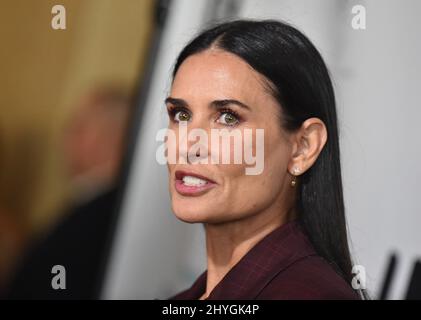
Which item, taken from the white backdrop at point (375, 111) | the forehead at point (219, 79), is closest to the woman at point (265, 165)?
the forehead at point (219, 79)

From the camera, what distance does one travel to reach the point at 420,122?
1796 mm

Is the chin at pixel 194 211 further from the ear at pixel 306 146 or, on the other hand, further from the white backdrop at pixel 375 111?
the white backdrop at pixel 375 111

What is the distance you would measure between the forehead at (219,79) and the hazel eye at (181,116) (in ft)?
0.12

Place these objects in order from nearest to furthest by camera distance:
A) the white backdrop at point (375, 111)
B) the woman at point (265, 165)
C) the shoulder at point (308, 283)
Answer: the shoulder at point (308, 283) < the woman at point (265, 165) < the white backdrop at point (375, 111)

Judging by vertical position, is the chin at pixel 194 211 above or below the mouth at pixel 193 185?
below

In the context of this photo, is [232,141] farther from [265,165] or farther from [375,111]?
[375,111]

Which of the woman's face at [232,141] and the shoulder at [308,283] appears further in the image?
the woman's face at [232,141]

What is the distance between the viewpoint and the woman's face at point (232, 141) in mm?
1330

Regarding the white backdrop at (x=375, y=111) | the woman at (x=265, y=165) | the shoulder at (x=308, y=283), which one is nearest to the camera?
the shoulder at (x=308, y=283)

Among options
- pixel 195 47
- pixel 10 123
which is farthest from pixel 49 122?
pixel 195 47

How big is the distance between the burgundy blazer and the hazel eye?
0.27 meters

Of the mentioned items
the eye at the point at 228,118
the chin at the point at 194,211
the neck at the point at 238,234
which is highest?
the eye at the point at 228,118
